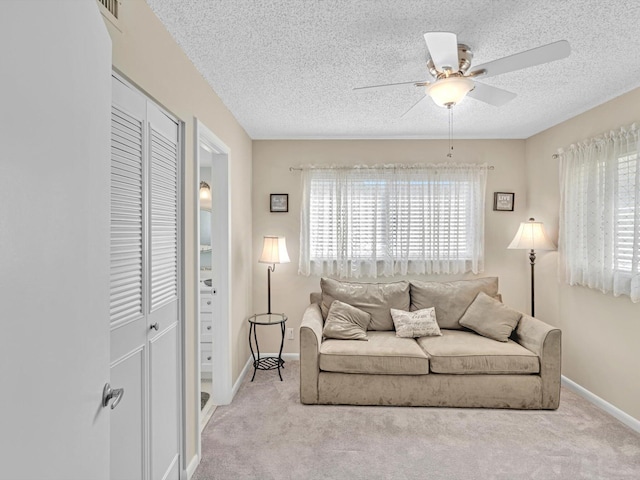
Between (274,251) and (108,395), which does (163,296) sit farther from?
(274,251)

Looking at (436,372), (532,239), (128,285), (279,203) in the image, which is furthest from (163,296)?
(532,239)

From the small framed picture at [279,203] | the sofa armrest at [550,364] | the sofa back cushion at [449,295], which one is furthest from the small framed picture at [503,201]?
the small framed picture at [279,203]

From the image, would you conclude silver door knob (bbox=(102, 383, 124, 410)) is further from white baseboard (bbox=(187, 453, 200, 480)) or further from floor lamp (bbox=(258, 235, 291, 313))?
floor lamp (bbox=(258, 235, 291, 313))

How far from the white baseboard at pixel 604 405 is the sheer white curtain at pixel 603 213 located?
0.90 m

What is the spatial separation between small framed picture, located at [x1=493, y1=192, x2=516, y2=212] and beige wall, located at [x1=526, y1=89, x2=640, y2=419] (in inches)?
7.8

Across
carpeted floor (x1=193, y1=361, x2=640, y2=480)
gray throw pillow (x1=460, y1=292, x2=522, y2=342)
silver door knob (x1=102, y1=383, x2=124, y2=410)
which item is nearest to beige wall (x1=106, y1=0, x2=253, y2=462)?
carpeted floor (x1=193, y1=361, x2=640, y2=480)

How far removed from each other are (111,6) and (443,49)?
1433 millimetres

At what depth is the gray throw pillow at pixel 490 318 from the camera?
3.47 meters

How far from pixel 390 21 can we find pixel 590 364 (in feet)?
10.6

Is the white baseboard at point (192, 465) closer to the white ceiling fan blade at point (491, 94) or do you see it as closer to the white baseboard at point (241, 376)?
the white baseboard at point (241, 376)

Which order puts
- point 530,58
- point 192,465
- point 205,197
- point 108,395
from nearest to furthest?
point 108,395
point 530,58
point 192,465
point 205,197

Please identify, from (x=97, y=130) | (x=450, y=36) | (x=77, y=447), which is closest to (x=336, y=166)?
(x=450, y=36)

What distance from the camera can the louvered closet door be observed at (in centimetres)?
156

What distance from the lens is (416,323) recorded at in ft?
12.0
